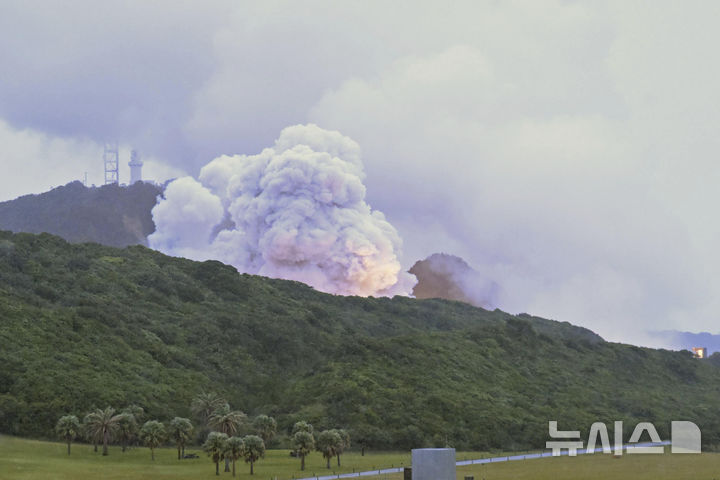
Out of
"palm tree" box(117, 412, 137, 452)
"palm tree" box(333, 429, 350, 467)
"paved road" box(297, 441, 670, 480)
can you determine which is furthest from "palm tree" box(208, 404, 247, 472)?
"paved road" box(297, 441, 670, 480)

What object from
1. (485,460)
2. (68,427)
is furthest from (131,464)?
(485,460)

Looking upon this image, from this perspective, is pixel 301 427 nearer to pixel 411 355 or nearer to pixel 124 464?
pixel 124 464

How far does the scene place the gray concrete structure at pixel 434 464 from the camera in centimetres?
5359

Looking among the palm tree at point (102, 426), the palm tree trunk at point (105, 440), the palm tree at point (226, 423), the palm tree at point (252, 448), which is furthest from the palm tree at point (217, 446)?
the palm tree at point (102, 426)

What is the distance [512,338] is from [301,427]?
88.7 m

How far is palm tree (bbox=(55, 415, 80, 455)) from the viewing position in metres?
103

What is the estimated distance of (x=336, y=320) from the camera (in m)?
191

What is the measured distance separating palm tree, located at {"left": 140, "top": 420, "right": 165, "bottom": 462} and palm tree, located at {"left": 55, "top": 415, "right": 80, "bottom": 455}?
7039 millimetres

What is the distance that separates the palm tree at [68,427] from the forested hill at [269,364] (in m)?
8.17

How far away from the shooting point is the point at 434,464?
5359 centimetres

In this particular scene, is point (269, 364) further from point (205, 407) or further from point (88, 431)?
point (88, 431)

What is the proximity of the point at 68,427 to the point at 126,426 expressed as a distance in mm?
6333

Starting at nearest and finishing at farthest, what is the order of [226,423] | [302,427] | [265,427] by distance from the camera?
[226,423]
[302,427]
[265,427]

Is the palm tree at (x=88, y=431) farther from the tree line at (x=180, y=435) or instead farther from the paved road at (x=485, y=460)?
the paved road at (x=485, y=460)
